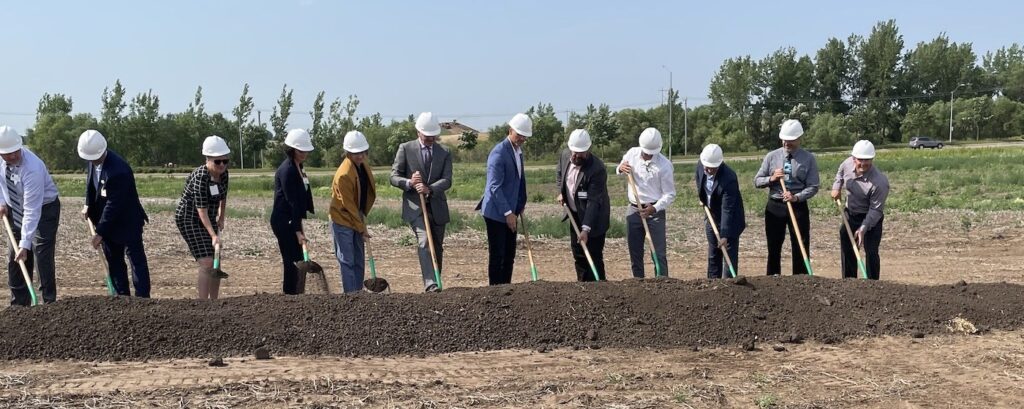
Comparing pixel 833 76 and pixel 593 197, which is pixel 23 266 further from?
pixel 833 76

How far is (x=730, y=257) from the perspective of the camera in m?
7.17

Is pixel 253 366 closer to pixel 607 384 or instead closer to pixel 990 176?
pixel 607 384

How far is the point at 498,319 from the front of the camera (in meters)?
5.50

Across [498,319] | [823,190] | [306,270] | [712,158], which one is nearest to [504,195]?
[498,319]

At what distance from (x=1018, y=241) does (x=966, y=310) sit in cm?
749

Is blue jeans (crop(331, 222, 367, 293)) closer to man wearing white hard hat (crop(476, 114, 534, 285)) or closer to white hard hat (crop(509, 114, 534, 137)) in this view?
man wearing white hard hat (crop(476, 114, 534, 285))

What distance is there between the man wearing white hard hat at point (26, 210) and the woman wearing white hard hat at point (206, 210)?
0.99m

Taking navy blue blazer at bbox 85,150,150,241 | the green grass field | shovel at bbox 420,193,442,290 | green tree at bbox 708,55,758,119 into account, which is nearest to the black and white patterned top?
navy blue blazer at bbox 85,150,150,241

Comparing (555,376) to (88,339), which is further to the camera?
(88,339)

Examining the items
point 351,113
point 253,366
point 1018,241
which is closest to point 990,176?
point 1018,241

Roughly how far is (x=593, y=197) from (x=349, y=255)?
2104mm

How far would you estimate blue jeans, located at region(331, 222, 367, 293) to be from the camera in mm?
6453

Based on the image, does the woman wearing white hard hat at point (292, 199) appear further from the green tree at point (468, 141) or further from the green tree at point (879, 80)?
the green tree at point (879, 80)

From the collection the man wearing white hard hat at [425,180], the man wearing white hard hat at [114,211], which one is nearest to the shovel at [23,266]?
the man wearing white hard hat at [114,211]
